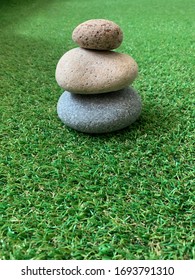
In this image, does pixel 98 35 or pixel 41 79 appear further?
pixel 41 79

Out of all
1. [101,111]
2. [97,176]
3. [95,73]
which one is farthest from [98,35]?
[97,176]

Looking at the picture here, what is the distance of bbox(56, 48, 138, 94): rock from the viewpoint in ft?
3.97

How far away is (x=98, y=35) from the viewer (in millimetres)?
1204

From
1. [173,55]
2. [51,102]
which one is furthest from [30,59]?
[173,55]

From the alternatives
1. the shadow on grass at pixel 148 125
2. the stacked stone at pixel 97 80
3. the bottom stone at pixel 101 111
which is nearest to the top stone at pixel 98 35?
the stacked stone at pixel 97 80

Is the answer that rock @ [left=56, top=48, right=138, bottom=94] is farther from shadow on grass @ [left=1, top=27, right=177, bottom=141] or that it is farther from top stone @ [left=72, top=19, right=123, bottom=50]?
shadow on grass @ [left=1, top=27, right=177, bottom=141]

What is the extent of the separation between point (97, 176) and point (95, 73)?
16.4 inches

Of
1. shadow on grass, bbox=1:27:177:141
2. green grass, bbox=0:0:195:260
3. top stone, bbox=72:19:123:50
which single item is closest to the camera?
green grass, bbox=0:0:195:260

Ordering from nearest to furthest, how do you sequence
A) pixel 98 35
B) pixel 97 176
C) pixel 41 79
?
1. pixel 97 176
2. pixel 98 35
3. pixel 41 79

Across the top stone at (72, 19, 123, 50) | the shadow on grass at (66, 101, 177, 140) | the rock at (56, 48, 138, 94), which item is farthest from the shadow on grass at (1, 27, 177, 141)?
the top stone at (72, 19, 123, 50)

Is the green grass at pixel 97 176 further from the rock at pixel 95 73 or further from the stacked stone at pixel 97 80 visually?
the rock at pixel 95 73

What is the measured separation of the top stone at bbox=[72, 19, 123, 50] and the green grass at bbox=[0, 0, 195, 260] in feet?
1.19

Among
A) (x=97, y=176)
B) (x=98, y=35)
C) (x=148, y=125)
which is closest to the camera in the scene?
(x=97, y=176)

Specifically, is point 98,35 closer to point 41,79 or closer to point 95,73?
point 95,73
